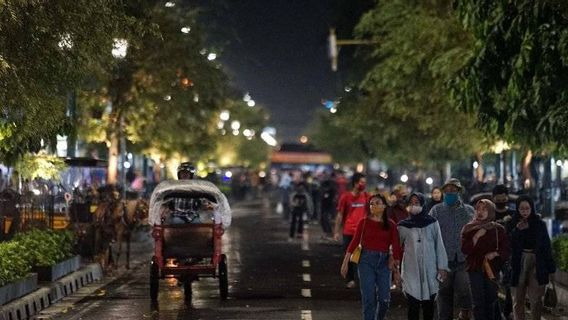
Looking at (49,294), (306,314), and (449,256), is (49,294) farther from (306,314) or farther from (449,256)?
(449,256)

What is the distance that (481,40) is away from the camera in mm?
17281

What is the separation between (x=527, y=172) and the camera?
120ft

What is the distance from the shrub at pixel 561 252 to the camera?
19453 millimetres

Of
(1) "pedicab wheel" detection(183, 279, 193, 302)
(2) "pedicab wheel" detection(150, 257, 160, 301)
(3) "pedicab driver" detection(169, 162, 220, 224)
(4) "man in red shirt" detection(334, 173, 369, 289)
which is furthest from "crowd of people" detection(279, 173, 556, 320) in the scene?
(4) "man in red shirt" detection(334, 173, 369, 289)

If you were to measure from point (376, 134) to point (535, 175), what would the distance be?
11386 millimetres

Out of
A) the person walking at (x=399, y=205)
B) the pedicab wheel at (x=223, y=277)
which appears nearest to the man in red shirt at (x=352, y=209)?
the person walking at (x=399, y=205)

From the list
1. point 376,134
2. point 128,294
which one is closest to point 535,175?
point 376,134

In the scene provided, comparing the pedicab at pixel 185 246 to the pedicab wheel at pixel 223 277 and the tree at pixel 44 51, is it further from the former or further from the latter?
the tree at pixel 44 51

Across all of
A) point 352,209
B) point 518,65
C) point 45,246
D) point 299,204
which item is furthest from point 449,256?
point 299,204

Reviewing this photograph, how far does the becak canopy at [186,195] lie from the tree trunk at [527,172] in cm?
1566

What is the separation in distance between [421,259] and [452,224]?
1.31m

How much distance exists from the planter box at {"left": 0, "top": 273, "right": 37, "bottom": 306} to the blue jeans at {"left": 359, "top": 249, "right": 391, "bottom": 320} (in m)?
5.15

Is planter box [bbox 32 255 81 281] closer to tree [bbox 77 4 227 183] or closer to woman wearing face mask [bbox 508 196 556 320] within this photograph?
woman wearing face mask [bbox 508 196 556 320]

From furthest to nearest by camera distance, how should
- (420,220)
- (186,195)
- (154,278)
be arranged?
1. (186,195)
2. (154,278)
3. (420,220)
